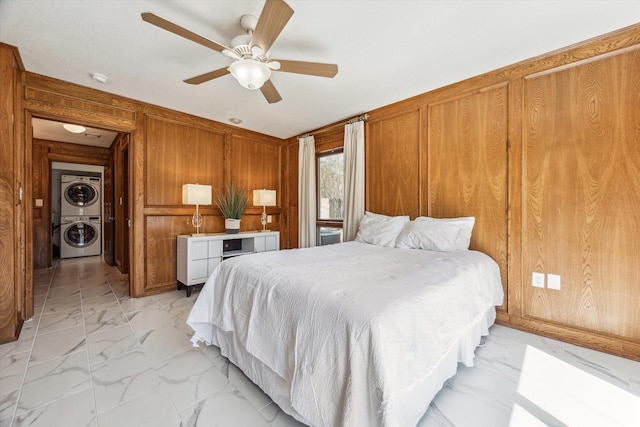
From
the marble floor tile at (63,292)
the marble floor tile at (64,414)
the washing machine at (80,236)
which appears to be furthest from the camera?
the washing machine at (80,236)

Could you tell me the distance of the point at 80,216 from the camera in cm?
613

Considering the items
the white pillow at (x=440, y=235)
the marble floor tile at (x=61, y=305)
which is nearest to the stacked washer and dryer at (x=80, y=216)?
the marble floor tile at (x=61, y=305)

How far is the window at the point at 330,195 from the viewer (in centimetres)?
414

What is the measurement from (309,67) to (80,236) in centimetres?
716

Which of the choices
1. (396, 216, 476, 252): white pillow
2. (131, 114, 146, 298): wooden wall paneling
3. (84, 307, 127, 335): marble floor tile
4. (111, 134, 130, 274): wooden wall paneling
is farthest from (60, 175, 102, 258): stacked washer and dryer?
(396, 216, 476, 252): white pillow

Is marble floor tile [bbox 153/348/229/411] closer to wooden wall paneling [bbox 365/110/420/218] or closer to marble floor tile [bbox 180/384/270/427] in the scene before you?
marble floor tile [bbox 180/384/270/427]

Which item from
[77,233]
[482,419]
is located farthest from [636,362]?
[77,233]

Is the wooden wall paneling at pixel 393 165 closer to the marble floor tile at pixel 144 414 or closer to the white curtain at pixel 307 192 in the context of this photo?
the white curtain at pixel 307 192

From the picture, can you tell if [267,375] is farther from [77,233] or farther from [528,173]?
[77,233]

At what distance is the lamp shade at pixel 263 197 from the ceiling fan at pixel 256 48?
229cm

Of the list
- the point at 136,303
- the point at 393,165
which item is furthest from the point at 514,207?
the point at 136,303

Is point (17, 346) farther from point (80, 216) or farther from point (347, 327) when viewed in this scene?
point (80, 216)

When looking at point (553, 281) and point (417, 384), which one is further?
point (553, 281)

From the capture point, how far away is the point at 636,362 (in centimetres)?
187
